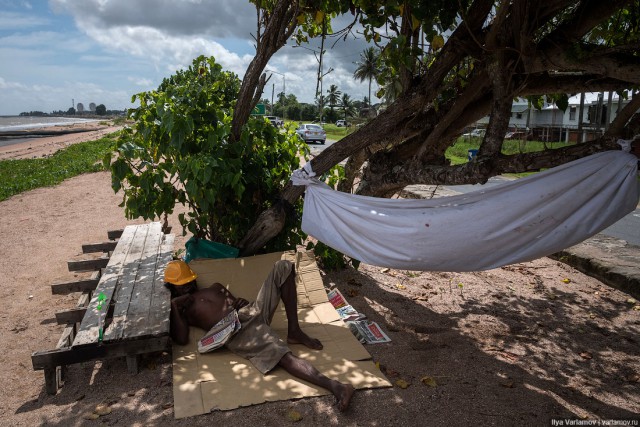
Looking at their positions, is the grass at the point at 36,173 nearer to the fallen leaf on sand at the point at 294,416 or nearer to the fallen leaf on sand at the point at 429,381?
the fallen leaf on sand at the point at 294,416

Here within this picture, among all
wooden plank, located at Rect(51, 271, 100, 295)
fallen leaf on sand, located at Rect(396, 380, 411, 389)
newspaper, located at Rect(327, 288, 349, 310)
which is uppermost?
wooden plank, located at Rect(51, 271, 100, 295)

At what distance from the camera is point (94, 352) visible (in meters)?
3.39

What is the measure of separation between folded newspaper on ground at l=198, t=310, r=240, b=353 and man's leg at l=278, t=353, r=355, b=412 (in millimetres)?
452

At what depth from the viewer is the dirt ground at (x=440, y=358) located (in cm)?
311

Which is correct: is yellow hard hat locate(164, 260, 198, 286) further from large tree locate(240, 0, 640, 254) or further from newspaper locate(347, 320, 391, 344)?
newspaper locate(347, 320, 391, 344)

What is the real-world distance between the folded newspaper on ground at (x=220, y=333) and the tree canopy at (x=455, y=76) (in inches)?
56.1

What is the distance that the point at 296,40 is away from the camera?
229 inches

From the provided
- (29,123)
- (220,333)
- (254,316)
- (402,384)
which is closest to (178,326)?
(220,333)

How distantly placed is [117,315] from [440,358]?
253cm

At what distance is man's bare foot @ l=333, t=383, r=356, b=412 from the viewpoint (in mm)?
3061

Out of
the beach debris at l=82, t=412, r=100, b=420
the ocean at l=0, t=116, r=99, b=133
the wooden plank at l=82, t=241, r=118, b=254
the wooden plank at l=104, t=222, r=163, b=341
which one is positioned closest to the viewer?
the beach debris at l=82, t=412, r=100, b=420

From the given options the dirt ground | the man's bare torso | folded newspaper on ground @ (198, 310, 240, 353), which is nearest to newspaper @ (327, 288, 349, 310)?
the dirt ground

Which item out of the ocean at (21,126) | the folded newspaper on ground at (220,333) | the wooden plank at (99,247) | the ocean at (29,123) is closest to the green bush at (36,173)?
the wooden plank at (99,247)

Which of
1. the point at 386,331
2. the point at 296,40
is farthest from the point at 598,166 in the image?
the point at 296,40
